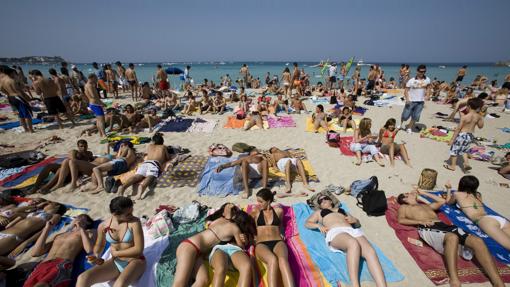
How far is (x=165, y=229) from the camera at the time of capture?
3691mm

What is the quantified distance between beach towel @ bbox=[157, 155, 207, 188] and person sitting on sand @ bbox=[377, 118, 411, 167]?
189 inches

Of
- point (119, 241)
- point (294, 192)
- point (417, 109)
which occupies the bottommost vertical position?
point (294, 192)

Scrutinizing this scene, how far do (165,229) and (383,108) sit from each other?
1190 cm

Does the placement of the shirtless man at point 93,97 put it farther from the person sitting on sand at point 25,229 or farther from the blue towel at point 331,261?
the blue towel at point 331,261

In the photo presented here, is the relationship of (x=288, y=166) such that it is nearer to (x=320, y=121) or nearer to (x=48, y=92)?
(x=320, y=121)

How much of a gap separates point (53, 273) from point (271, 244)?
2.65 metres

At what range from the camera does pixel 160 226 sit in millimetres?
3676

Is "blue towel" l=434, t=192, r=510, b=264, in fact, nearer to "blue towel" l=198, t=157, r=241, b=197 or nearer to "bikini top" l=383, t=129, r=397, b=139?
"bikini top" l=383, t=129, r=397, b=139

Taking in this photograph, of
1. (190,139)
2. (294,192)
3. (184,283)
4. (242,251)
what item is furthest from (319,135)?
(184,283)

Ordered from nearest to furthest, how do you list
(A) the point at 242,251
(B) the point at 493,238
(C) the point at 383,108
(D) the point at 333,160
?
(A) the point at 242,251
(B) the point at 493,238
(D) the point at 333,160
(C) the point at 383,108

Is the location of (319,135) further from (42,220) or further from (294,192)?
(42,220)

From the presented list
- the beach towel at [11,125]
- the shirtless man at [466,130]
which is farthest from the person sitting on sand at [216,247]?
the beach towel at [11,125]

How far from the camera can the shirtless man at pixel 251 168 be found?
4.86m

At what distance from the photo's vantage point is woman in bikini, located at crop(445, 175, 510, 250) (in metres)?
3.32
